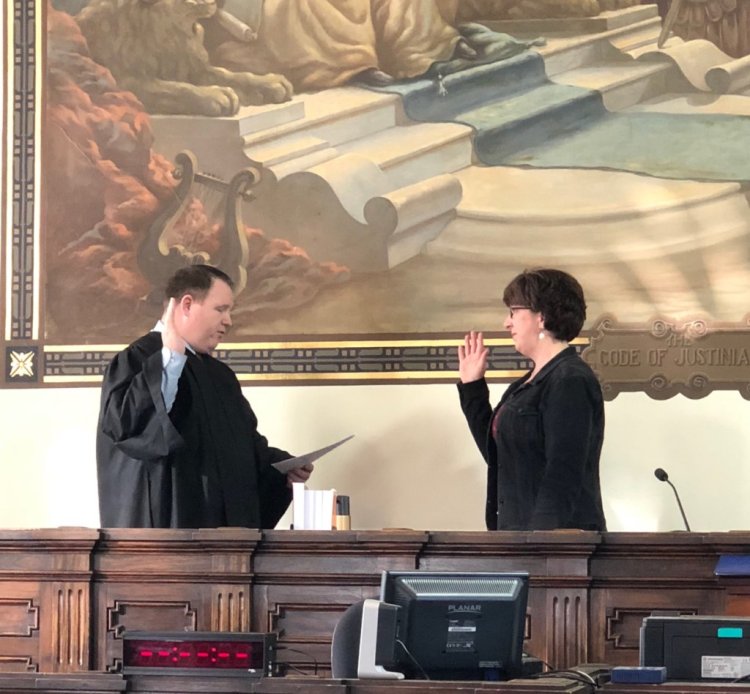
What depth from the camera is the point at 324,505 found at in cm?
657

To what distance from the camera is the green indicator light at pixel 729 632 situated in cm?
426

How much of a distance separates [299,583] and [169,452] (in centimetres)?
87

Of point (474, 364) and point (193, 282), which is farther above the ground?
point (193, 282)

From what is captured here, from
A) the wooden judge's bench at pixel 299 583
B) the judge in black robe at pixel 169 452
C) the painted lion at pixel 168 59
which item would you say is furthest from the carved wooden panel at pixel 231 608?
the painted lion at pixel 168 59

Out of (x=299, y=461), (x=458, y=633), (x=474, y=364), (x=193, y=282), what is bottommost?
(x=458, y=633)

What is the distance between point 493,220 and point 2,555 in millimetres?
2898

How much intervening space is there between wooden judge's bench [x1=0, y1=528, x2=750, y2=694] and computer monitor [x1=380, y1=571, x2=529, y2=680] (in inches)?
43.9

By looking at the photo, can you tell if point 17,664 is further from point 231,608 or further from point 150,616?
point 231,608

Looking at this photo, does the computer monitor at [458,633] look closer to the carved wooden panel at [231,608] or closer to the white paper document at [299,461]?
the carved wooden panel at [231,608]

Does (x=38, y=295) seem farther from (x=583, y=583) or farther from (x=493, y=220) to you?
(x=583, y=583)

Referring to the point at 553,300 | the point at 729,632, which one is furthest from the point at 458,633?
the point at 553,300

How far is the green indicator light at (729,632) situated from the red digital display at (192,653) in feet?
3.94

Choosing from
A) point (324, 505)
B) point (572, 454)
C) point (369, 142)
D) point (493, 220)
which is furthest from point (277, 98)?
point (572, 454)

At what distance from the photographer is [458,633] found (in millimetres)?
4238
